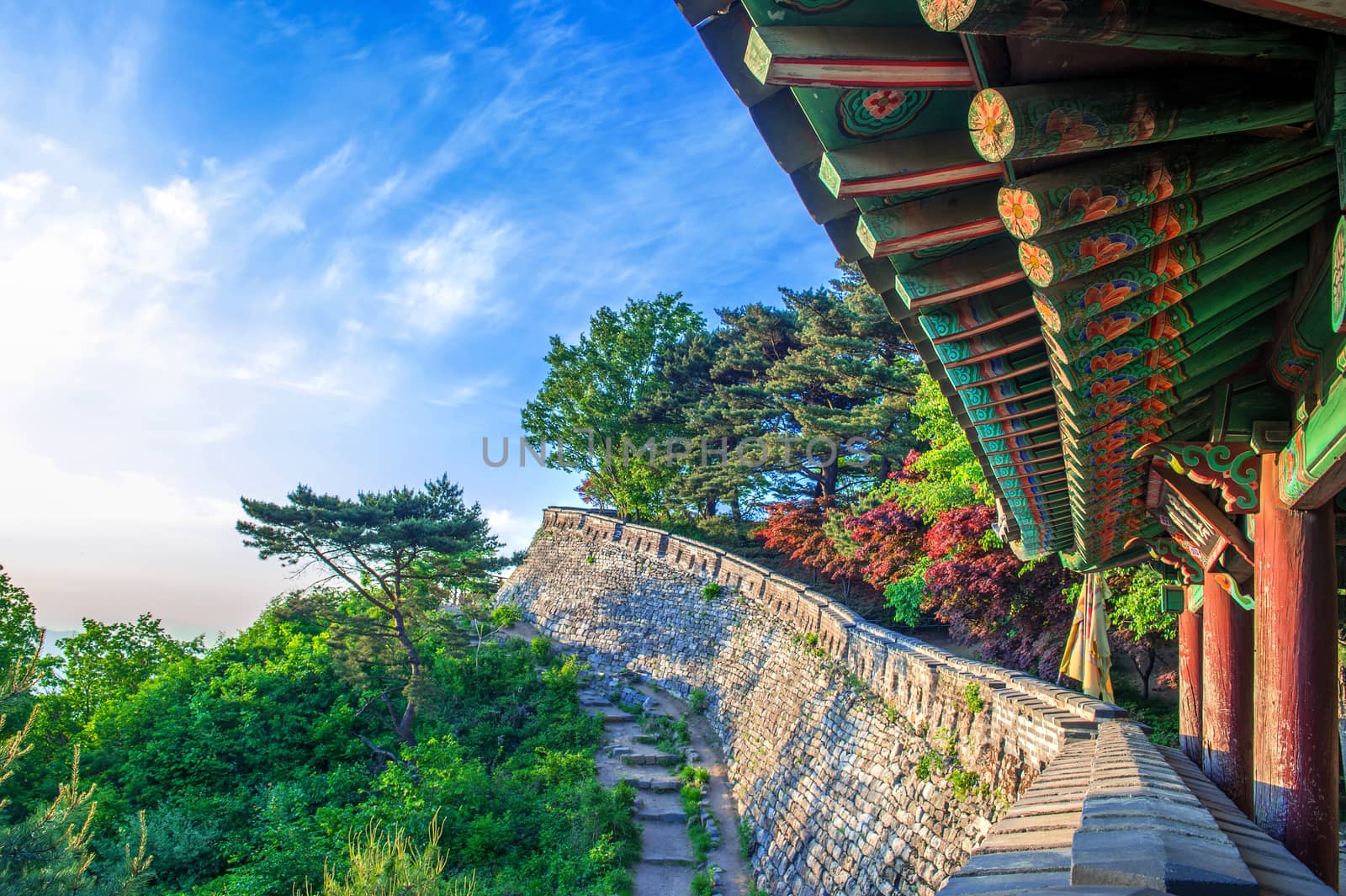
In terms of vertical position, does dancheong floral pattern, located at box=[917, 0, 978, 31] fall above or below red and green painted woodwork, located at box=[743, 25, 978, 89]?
below

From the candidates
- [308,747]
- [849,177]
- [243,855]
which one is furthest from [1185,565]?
[308,747]

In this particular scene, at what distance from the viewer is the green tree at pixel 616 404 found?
88.6 ft

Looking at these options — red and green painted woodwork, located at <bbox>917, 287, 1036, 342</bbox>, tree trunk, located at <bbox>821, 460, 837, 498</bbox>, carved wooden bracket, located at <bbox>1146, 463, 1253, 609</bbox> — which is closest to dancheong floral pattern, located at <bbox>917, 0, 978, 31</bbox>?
red and green painted woodwork, located at <bbox>917, 287, 1036, 342</bbox>

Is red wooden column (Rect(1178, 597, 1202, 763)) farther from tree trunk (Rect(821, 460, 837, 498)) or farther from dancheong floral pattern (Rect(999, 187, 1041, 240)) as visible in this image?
tree trunk (Rect(821, 460, 837, 498))

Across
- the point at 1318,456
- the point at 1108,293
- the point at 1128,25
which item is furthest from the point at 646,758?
the point at 1128,25

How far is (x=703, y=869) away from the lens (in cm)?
988

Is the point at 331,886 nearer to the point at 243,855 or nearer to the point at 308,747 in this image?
the point at 243,855

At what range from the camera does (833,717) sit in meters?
10.4

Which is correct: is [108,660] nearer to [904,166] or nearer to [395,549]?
[395,549]

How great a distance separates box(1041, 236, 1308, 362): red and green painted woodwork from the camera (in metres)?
2.39

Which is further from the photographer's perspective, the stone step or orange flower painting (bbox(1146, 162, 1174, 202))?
the stone step

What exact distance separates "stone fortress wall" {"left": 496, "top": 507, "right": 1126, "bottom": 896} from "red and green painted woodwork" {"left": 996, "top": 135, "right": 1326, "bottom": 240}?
181 inches

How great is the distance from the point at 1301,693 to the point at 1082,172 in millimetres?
2577

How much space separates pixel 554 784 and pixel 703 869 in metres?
3.30
